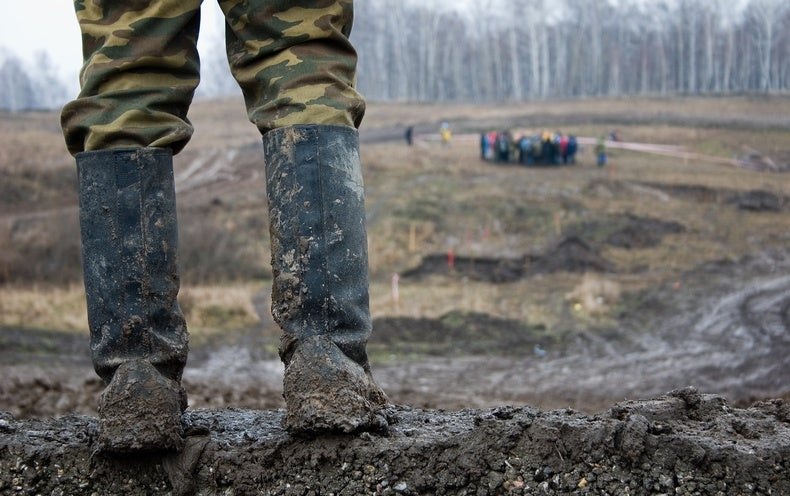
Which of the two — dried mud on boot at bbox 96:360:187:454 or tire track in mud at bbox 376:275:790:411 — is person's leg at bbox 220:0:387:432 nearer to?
dried mud on boot at bbox 96:360:187:454

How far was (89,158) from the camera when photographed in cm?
232

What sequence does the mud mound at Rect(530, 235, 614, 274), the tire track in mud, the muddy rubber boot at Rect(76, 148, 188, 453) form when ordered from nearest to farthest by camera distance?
the muddy rubber boot at Rect(76, 148, 188, 453)
the tire track in mud
the mud mound at Rect(530, 235, 614, 274)

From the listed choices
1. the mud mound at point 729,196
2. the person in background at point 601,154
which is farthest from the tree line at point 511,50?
the mud mound at point 729,196

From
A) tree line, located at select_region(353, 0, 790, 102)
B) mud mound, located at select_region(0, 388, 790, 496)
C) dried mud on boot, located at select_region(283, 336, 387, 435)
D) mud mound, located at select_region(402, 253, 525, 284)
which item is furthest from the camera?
tree line, located at select_region(353, 0, 790, 102)

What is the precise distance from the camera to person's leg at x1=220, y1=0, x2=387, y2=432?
221 centimetres

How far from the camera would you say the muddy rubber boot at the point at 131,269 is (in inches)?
90.2

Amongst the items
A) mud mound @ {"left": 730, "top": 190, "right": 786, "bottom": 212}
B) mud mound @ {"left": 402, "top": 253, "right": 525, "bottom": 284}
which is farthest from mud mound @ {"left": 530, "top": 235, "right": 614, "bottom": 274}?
mud mound @ {"left": 730, "top": 190, "right": 786, "bottom": 212}

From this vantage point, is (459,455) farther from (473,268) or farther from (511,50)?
(511,50)

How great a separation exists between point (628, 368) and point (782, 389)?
2277 millimetres

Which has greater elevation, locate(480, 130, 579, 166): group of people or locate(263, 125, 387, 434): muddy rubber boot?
locate(263, 125, 387, 434): muddy rubber boot

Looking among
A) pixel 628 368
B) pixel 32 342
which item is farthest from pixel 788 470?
pixel 32 342

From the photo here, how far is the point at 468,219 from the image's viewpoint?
19078 millimetres

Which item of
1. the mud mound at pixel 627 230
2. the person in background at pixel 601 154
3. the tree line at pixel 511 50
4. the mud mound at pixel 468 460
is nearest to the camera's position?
the mud mound at pixel 468 460

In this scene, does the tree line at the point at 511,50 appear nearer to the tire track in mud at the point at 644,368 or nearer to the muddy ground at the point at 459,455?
the tire track in mud at the point at 644,368
